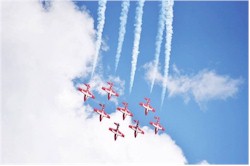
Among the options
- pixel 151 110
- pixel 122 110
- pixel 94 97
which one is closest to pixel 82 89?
pixel 94 97

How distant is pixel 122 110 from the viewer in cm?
8256

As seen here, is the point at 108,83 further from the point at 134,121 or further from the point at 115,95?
the point at 134,121

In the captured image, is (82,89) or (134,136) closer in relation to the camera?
(82,89)

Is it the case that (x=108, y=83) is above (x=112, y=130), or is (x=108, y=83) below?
above

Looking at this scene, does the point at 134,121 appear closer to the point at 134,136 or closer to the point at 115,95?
the point at 134,136

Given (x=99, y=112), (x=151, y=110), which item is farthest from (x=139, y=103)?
(x=99, y=112)

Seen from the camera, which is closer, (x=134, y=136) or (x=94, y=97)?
(x=94, y=97)

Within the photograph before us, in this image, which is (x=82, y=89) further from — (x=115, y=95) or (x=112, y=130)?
(x=112, y=130)

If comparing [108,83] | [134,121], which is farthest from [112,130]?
[108,83]

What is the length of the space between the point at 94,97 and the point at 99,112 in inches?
139

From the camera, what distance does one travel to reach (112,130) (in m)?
85.7

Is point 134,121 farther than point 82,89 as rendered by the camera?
Yes

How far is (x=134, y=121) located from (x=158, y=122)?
5232 mm

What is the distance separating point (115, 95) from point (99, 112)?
14.7 feet
